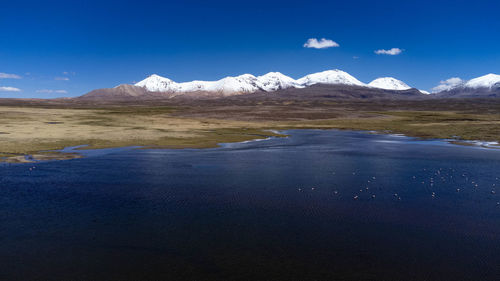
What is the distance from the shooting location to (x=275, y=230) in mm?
19531

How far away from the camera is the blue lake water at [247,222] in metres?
15.4

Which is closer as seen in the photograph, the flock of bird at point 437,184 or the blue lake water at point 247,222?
the blue lake water at point 247,222

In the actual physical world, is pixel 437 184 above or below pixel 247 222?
above

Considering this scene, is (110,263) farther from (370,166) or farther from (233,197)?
(370,166)

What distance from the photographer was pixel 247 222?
67.9 ft

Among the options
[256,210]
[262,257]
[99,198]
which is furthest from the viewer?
[99,198]

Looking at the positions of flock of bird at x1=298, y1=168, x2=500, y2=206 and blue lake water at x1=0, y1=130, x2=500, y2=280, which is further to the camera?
flock of bird at x1=298, y1=168, x2=500, y2=206

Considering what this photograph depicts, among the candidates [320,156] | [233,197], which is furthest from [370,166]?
[233,197]

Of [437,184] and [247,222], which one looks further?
[437,184]

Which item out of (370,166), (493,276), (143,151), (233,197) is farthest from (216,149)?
(493,276)

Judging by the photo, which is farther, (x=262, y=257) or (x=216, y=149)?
(x=216, y=149)

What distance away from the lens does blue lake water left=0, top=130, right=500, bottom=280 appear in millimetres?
15445

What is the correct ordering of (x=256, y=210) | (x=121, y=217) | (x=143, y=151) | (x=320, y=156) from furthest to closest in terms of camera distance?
(x=143, y=151) < (x=320, y=156) < (x=256, y=210) < (x=121, y=217)

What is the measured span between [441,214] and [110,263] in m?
19.4
